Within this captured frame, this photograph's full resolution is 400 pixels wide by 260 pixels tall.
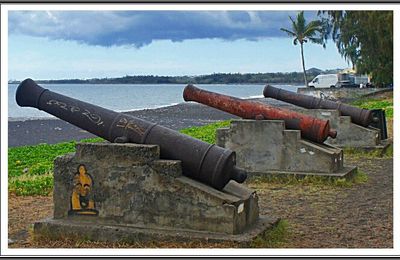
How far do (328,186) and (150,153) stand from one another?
497 cm

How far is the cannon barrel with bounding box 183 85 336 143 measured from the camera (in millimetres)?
11812

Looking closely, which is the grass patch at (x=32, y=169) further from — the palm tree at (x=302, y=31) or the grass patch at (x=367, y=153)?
the palm tree at (x=302, y=31)

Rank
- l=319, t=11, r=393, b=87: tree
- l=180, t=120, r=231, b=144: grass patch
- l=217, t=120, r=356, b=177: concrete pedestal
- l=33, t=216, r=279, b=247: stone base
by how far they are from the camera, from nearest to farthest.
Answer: l=33, t=216, r=279, b=247: stone base, l=217, t=120, r=356, b=177: concrete pedestal, l=180, t=120, r=231, b=144: grass patch, l=319, t=11, r=393, b=87: tree

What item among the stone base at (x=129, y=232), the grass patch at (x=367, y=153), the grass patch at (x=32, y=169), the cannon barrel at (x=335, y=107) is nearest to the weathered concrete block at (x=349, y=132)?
the grass patch at (x=367, y=153)

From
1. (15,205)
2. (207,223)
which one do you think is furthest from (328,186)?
(15,205)

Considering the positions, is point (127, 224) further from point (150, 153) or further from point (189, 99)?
point (189, 99)

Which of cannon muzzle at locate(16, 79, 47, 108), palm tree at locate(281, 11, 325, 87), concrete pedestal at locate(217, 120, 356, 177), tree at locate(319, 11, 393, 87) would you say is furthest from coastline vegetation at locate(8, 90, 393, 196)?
palm tree at locate(281, 11, 325, 87)

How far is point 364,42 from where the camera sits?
36844mm

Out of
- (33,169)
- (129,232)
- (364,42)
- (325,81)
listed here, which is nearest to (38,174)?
(33,169)

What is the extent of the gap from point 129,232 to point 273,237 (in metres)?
1.70

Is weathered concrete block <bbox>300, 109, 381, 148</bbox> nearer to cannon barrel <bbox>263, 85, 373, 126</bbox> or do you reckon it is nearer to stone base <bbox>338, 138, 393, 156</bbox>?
stone base <bbox>338, 138, 393, 156</bbox>

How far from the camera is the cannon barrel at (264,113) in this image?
11812mm

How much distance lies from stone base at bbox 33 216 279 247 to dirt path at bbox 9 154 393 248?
0.33 ft

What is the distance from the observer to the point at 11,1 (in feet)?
19.5
